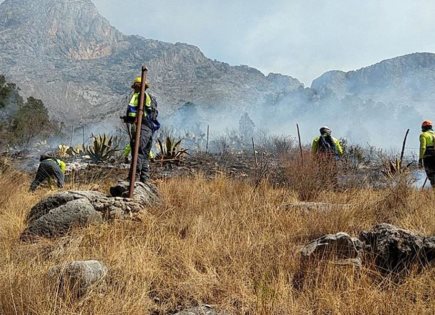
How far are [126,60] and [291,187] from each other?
154428 millimetres

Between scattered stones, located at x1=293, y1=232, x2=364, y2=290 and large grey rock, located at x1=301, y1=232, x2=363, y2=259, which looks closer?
scattered stones, located at x1=293, y1=232, x2=364, y2=290

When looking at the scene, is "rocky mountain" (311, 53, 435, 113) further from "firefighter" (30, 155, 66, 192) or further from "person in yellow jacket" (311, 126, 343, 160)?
"firefighter" (30, 155, 66, 192)

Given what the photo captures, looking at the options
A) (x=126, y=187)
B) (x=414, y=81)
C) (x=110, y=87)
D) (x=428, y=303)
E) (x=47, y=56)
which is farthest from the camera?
(x=47, y=56)

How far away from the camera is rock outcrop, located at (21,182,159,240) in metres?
4.11

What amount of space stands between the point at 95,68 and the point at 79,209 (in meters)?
143

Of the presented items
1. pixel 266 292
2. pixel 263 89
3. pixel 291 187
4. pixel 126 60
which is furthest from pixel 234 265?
pixel 126 60

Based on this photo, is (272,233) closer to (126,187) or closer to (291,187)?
(126,187)

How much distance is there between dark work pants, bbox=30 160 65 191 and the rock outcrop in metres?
2.02

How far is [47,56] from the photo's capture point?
149 m

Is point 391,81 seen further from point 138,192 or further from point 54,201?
point 54,201

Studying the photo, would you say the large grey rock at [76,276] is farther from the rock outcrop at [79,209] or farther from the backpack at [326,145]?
the backpack at [326,145]

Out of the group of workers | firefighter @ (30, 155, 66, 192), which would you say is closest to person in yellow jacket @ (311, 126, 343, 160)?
the group of workers

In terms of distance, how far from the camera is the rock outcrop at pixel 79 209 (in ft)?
13.5

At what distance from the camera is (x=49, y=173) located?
6676 mm
